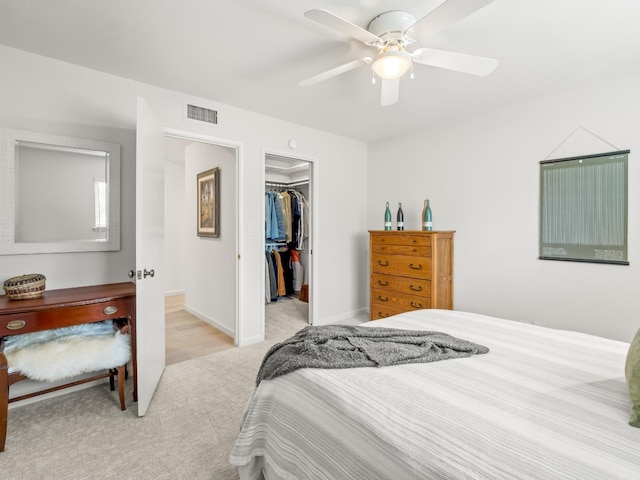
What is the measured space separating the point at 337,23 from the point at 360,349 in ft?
5.05

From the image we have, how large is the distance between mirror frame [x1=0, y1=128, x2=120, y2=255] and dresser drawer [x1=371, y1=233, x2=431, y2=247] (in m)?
2.62

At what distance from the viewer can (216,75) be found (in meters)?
2.45

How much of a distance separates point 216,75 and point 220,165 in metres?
1.38

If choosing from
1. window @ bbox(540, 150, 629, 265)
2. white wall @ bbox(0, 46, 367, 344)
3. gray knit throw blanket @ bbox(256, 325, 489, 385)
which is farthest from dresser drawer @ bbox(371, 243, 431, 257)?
gray knit throw blanket @ bbox(256, 325, 489, 385)

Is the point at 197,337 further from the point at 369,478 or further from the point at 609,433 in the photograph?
the point at 609,433

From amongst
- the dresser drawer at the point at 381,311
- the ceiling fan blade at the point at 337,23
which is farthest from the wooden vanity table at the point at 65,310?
the dresser drawer at the point at 381,311

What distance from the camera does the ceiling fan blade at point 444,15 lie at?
131 centimetres

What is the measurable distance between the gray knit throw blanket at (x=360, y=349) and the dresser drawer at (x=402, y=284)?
1680 millimetres

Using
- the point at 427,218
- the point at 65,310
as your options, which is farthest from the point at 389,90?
the point at 65,310

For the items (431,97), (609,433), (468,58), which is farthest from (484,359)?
(431,97)

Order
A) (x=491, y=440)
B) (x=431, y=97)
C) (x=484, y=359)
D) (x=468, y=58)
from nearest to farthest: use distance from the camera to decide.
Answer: (x=491, y=440) < (x=484, y=359) < (x=468, y=58) < (x=431, y=97)

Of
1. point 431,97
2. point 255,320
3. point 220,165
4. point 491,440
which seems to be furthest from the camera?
point 220,165

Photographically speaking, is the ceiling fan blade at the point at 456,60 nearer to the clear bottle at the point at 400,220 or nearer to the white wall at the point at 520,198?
the white wall at the point at 520,198

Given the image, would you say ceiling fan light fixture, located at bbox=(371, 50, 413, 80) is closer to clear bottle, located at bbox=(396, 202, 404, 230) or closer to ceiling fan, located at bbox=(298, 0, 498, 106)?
ceiling fan, located at bbox=(298, 0, 498, 106)
